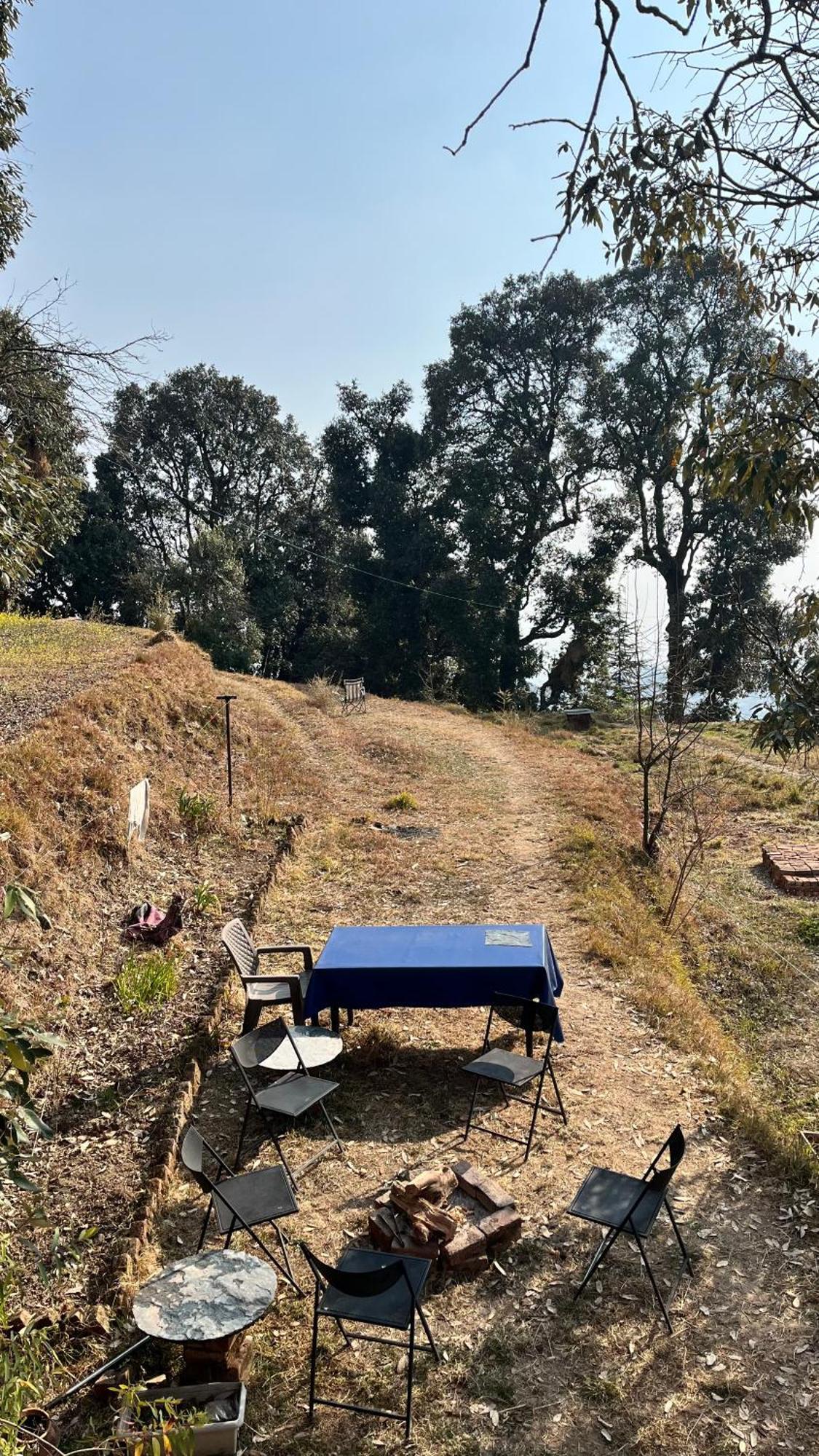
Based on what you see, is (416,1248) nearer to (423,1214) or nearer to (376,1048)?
(423,1214)

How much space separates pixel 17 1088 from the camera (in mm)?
2213

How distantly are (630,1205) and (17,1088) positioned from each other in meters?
2.79

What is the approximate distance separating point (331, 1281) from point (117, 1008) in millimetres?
3213

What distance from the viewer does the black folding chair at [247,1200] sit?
3514 mm

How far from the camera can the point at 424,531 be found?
90.1 feet

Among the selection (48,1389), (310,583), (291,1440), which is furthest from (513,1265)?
(310,583)

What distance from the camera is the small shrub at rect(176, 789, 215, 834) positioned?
8938mm

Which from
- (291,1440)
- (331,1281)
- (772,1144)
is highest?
(331,1281)

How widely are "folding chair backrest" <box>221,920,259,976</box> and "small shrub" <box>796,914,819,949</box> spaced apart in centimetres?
584

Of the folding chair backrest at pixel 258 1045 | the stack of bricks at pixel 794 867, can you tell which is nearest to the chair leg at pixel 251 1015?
the folding chair backrest at pixel 258 1045

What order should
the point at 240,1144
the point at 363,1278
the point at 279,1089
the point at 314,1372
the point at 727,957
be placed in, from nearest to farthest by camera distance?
the point at 363,1278 < the point at 314,1372 < the point at 240,1144 < the point at 279,1089 < the point at 727,957

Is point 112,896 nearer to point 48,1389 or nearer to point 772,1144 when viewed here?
point 48,1389

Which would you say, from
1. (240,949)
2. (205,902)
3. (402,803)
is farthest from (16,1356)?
(402,803)

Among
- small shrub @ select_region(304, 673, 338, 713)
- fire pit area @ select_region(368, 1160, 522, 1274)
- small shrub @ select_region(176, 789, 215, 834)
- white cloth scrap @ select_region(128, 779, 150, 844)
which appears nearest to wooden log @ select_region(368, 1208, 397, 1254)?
fire pit area @ select_region(368, 1160, 522, 1274)
